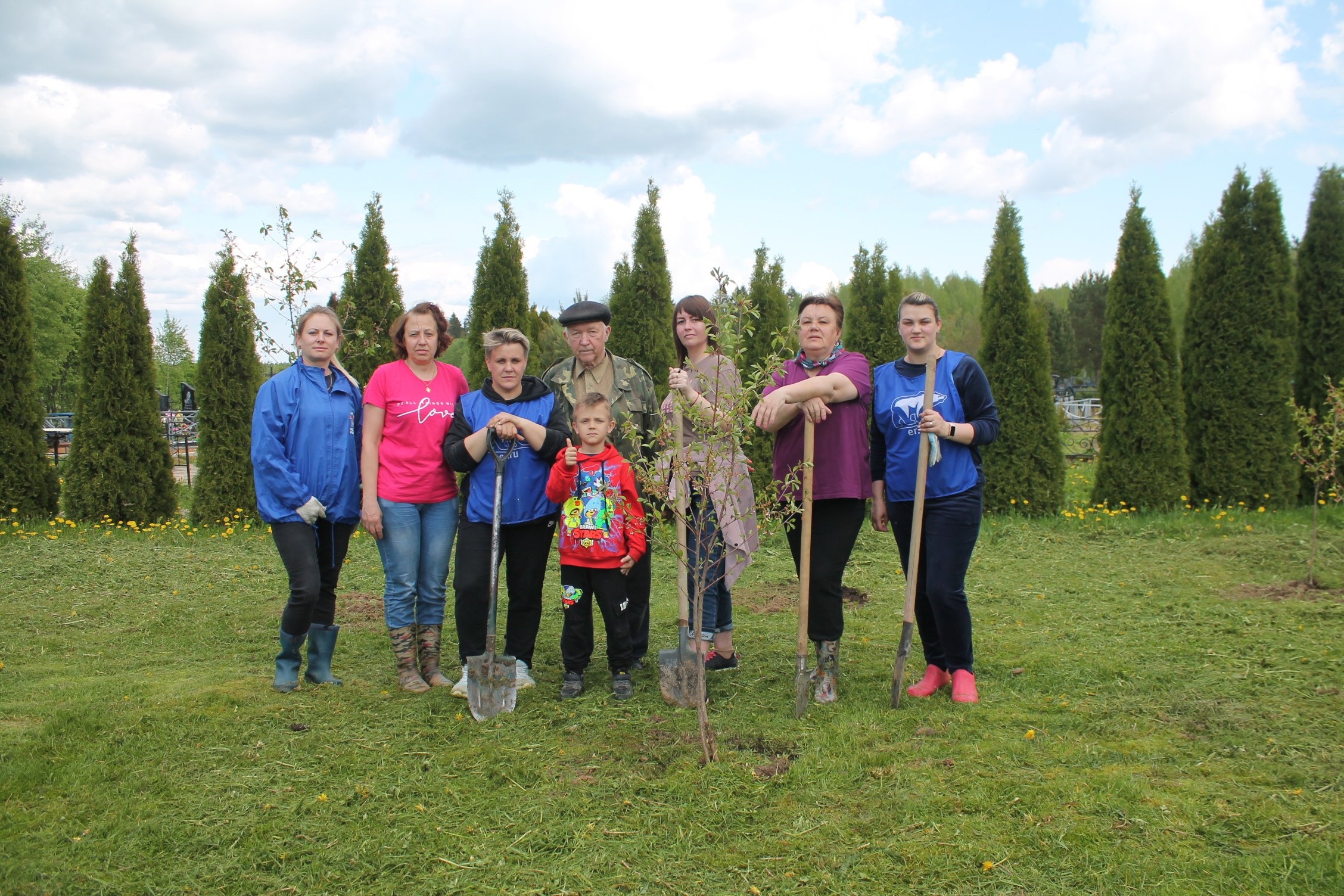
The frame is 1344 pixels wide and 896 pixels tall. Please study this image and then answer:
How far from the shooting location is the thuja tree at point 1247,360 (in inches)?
380

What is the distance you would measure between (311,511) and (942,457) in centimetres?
295

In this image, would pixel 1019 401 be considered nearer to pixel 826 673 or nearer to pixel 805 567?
pixel 826 673

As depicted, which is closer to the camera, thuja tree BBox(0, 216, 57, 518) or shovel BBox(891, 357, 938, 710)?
shovel BBox(891, 357, 938, 710)

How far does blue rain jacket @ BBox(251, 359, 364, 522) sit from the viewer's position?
4.10 meters

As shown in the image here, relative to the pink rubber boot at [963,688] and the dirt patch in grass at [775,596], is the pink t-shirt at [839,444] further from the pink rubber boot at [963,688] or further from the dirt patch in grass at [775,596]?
the dirt patch in grass at [775,596]

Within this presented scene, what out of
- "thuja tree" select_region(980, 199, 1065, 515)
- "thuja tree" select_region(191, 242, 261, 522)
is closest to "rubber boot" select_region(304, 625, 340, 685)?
"thuja tree" select_region(191, 242, 261, 522)

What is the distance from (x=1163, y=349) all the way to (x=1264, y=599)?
4605mm

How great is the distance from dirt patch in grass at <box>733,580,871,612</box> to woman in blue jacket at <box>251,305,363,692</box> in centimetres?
297

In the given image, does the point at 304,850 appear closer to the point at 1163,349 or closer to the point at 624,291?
the point at 624,291

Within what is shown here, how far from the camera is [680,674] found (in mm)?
4020

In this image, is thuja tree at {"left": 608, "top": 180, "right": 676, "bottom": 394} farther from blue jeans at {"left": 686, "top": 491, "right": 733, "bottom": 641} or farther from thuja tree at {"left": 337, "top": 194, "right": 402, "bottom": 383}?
blue jeans at {"left": 686, "top": 491, "right": 733, "bottom": 641}

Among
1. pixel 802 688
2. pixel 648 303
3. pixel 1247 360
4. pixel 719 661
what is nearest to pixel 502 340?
pixel 719 661

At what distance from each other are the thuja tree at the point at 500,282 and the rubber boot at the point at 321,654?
6.78 m

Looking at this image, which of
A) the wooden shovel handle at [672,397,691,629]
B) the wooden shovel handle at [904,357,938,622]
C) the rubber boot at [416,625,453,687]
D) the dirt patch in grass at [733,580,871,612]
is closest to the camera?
the wooden shovel handle at [672,397,691,629]
